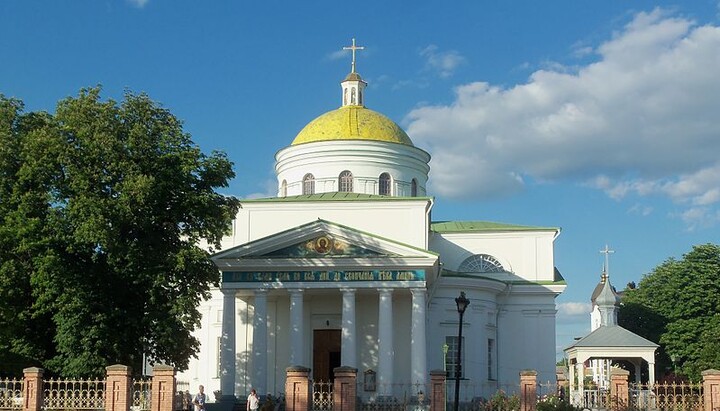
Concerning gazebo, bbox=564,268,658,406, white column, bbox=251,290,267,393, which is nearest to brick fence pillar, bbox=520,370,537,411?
gazebo, bbox=564,268,658,406

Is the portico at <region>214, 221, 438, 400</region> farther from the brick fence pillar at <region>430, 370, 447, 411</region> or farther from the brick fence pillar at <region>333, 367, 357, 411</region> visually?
the brick fence pillar at <region>333, 367, 357, 411</region>

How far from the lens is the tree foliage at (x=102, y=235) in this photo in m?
27.2

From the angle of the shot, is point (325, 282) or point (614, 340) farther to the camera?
point (614, 340)

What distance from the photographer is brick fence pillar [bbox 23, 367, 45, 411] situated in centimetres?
2470

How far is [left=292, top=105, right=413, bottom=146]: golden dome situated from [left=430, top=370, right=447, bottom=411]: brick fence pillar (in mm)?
18789

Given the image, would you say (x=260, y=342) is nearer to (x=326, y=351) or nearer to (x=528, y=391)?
(x=326, y=351)

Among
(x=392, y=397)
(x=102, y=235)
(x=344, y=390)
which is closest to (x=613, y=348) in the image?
(x=392, y=397)

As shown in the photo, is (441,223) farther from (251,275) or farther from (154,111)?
(154,111)

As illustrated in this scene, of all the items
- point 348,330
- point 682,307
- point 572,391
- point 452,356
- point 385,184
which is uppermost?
point 385,184

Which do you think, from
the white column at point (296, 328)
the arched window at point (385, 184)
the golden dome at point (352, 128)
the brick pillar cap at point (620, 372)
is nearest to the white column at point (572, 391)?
the brick pillar cap at point (620, 372)

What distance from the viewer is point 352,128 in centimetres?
4309

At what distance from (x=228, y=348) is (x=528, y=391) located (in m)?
12.0

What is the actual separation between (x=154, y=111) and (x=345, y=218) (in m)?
11.5

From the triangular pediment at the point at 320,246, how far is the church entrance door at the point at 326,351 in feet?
14.1
